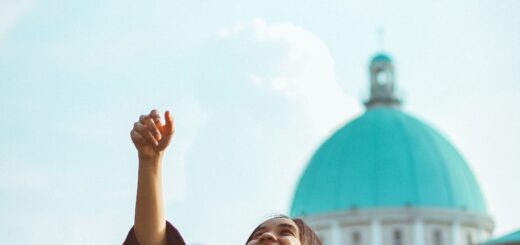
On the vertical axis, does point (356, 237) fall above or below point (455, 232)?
below

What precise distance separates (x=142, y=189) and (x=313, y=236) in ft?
1.78

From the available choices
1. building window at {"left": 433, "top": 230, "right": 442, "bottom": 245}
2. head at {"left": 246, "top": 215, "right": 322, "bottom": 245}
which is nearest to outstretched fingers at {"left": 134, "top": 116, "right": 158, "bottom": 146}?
head at {"left": 246, "top": 215, "right": 322, "bottom": 245}

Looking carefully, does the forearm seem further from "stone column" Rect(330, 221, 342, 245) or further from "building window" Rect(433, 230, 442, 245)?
"building window" Rect(433, 230, 442, 245)

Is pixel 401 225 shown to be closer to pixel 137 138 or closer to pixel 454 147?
pixel 454 147

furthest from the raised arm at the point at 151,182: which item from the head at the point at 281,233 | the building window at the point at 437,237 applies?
the building window at the point at 437,237

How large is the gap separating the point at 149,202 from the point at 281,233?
353 millimetres

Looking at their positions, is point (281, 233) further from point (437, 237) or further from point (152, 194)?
point (437, 237)

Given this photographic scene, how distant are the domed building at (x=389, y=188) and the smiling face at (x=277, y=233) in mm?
61122

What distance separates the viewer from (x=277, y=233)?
10.1 feet

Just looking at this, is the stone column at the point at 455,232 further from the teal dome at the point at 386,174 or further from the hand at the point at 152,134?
the hand at the point at 152,134

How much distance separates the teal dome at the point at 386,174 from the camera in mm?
64562

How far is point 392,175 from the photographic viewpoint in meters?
64.6

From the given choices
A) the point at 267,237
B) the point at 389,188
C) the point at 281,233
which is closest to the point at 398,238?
the point at 389,188

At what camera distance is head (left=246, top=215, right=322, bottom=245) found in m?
2.97
